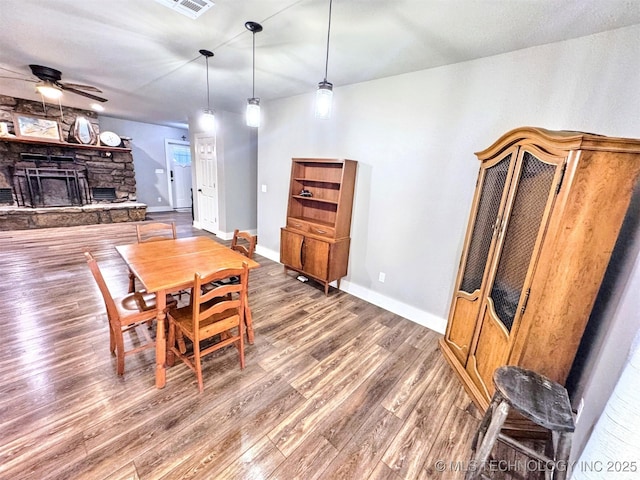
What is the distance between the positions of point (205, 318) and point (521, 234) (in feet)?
7.05

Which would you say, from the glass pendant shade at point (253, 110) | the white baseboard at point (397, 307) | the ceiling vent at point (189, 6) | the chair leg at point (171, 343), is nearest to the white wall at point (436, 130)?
the white baseboard at point (397, 307)

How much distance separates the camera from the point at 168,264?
2.12m

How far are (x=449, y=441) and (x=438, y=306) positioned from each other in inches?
52.1

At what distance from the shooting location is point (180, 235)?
571 centimetres

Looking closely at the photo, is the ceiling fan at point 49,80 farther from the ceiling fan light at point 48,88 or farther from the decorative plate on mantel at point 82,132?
the decorative plate on mantel at point 82,132

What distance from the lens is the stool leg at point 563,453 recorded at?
3.88 ft

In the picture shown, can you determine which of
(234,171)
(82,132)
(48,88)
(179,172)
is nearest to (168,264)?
(48,88)

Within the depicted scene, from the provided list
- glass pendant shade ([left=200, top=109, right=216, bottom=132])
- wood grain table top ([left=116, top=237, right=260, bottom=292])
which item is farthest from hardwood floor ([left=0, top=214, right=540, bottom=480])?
glass pendant shade ([left=200, top=109, right=216, bottom=132])

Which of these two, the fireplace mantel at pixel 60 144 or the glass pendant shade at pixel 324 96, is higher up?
the glass pendant shade at pixel 324 96

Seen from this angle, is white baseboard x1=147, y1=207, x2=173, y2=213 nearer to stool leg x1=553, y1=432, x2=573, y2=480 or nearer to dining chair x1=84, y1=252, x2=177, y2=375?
dining chair x1=84, y1=252, x2=177, y2=375

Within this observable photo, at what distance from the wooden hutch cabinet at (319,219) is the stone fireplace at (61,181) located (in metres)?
5.23

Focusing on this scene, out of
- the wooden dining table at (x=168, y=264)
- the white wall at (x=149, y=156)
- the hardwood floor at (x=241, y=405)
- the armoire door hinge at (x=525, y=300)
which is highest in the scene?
the white wall at (x=149, y=156)

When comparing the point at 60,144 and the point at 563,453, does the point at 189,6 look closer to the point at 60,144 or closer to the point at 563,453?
the point at 563,453

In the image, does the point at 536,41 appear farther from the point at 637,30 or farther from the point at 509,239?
the point at 509,239
